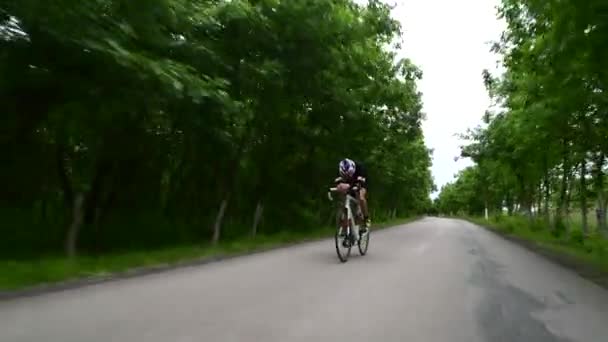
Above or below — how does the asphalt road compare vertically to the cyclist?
below

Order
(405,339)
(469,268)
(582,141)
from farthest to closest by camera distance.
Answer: (582,141)
(469,268)
(405,339)

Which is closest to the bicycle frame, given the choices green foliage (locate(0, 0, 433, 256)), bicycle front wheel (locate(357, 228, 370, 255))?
bicycle front wheel (locate(357, 228, 370, 255))

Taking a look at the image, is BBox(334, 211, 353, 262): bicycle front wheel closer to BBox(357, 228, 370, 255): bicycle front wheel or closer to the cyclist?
the cyclist

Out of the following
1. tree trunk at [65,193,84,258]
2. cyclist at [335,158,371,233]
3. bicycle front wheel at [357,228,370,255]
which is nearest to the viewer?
cyclist at [335,158,371,233]

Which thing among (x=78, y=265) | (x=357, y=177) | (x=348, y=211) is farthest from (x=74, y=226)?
(x=357, y=177)

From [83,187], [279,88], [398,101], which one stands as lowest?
[83,187]

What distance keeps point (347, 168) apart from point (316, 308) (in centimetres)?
582

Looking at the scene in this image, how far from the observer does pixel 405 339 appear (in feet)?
17.5

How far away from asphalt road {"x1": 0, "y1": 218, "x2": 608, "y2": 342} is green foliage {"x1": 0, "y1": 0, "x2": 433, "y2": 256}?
3.88 m

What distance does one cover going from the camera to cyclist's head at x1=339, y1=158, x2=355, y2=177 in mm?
12211

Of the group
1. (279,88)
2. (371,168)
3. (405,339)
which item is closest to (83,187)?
(279,88)

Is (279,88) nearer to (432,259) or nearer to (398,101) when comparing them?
(432,259)

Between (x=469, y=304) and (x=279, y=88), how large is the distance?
10.9 metres

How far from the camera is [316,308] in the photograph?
6789 millimetres
